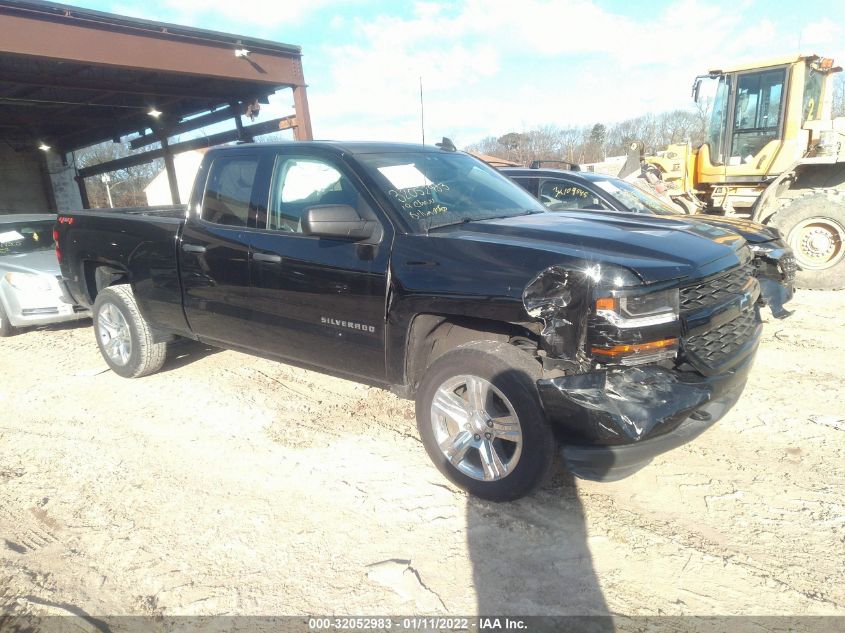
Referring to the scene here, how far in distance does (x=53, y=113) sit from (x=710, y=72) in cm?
1542

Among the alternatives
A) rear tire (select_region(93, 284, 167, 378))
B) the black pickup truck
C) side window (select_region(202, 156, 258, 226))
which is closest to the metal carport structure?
rear tire (select_region(93, 284, 167, 378))

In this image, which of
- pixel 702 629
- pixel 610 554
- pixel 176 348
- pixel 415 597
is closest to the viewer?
pixel 702 629

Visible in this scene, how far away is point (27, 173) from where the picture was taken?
19.4m

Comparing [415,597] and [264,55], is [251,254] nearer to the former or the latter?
[415,597]

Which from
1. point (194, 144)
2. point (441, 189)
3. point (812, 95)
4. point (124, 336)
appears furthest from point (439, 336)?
point (194, 144)

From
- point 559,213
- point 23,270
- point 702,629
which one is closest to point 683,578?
point 702,629

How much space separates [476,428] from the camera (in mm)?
2957

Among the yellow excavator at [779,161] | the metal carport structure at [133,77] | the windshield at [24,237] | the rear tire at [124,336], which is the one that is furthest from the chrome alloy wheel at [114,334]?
the yellow excavator at [779,161]

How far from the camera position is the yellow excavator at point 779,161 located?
7.98 meters

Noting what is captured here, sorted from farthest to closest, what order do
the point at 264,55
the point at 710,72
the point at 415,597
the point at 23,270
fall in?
1. the point at 264,55
2. the point at 710,72
3. the point at 23,270
4. the point at 415,597

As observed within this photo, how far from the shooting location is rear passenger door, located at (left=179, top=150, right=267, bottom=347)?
3.93 m

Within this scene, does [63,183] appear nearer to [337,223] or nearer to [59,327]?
[59,327]

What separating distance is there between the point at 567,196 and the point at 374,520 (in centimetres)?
475

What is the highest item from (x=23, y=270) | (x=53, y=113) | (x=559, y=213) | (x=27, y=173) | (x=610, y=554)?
(x=53, y=113)
